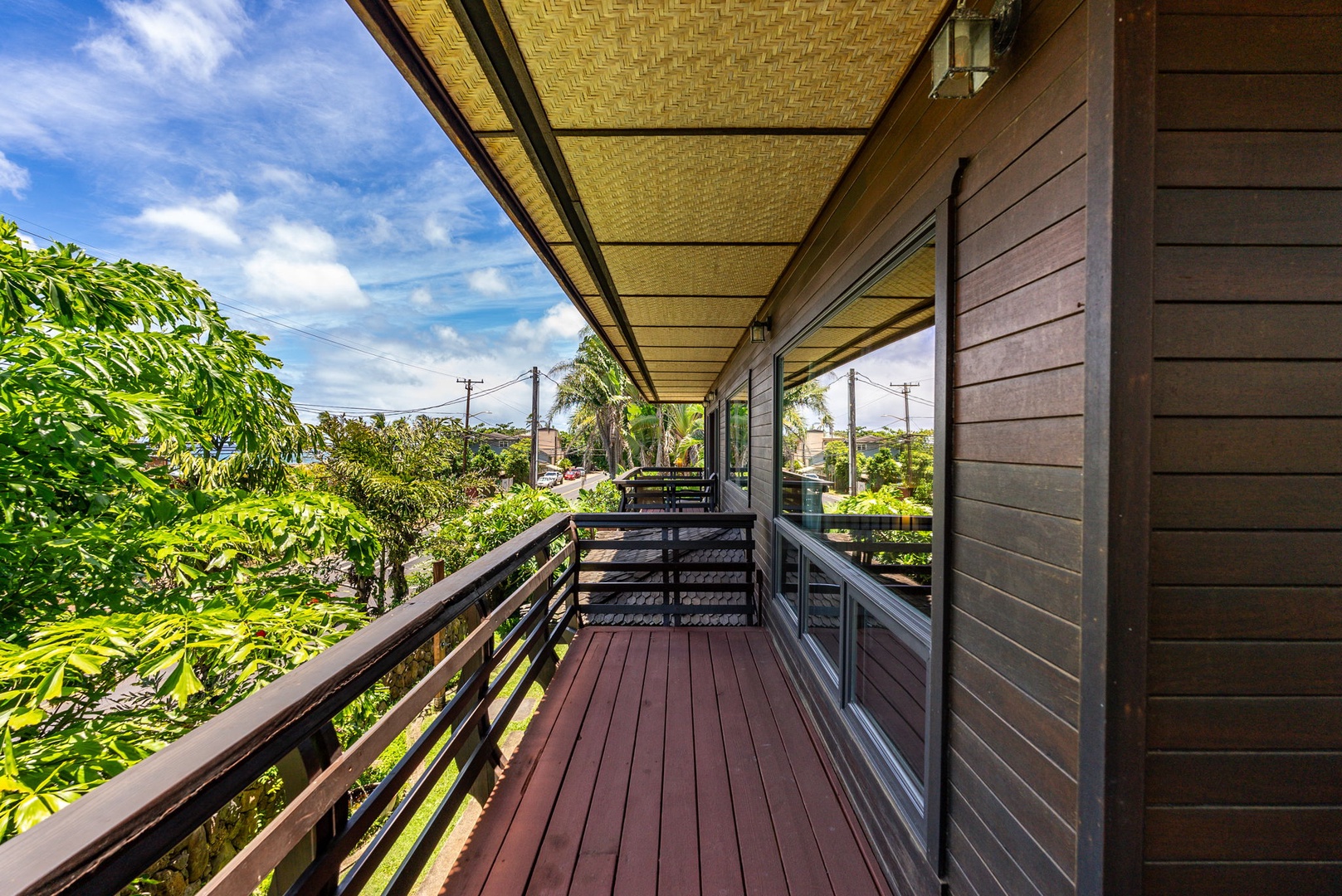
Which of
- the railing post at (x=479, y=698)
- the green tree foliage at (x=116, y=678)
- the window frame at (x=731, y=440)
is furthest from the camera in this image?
the window frame at (x=731, y=440)

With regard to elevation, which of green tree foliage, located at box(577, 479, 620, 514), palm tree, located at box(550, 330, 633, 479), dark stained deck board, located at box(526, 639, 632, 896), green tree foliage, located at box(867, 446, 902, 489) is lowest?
dark stained deck board, located at box(526, 639, 632, 896)

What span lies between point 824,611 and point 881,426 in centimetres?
105

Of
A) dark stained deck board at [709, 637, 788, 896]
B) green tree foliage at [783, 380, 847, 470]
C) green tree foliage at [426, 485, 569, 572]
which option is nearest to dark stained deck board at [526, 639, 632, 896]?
dark stained deck board at [709, 637, 788, 896]

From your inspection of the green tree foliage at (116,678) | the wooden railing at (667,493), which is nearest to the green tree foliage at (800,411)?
the green tree foliage at (116,678)

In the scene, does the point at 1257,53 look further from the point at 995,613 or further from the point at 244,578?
the point at 244,578

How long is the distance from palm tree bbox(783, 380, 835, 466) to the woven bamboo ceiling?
29.7 inches

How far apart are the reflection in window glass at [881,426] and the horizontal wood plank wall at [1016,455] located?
20 cm

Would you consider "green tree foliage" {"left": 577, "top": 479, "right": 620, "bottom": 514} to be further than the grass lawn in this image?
Yes

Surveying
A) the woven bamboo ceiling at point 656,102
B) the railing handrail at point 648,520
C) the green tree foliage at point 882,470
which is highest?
the woven bamboo ceiling at point 656,102

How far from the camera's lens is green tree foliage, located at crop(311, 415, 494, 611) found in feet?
25.9

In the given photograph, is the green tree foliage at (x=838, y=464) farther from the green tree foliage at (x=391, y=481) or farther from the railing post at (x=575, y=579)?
the green tree foliage at (x=391, y=481)

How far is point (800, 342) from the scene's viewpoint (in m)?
3.02

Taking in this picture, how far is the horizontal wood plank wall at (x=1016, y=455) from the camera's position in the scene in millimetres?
973

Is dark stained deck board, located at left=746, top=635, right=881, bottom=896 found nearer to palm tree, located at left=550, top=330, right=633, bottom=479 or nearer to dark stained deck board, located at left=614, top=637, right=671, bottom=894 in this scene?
dark stained deck board, located at left=614, top=637, right=671, bottom=894
